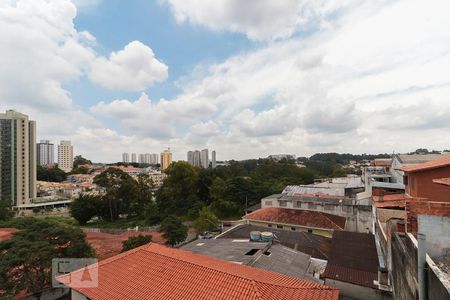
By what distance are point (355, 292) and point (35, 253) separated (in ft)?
44.5

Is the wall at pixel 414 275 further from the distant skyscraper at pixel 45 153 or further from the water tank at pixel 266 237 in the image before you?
the distant skyscraper at pixel 45 153

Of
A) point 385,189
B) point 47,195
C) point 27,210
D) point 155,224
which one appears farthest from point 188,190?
point 47,195

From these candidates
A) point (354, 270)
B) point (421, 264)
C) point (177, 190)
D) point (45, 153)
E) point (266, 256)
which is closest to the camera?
point (421, 264)

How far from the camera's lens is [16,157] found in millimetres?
48062

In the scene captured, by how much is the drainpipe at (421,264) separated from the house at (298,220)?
Answer: 15.7 metres

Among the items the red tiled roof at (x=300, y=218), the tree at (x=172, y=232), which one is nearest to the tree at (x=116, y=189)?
the tree at (x=172, y=232)

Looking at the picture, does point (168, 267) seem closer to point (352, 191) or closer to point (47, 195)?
point (352, 191)

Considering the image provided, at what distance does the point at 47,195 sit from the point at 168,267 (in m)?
63.9

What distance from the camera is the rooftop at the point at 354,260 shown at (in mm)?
9156

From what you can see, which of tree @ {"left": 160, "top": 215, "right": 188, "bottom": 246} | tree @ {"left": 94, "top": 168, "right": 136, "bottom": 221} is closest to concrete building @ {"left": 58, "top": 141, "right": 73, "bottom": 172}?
tree @ {"left": 94, "top": 168, "right": 136, "bottom": 221}

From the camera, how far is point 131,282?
7965mm

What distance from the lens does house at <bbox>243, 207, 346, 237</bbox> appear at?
62.3ft

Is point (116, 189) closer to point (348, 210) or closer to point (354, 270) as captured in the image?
point (348, 210)

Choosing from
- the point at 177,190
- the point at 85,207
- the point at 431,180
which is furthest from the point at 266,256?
the point at 85,207
